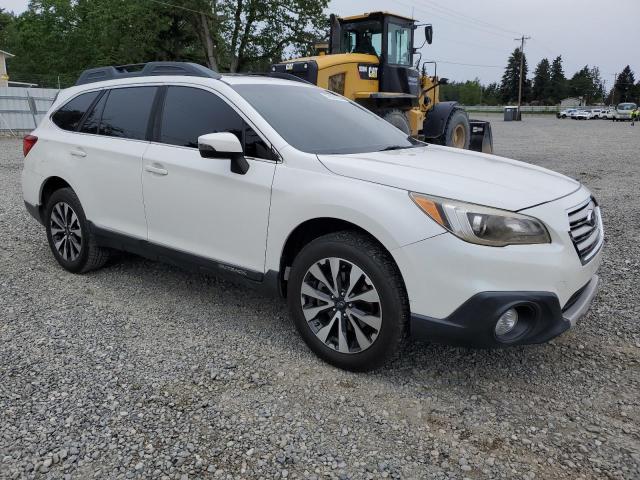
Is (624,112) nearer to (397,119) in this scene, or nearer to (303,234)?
(397,119)

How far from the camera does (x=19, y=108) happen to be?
20.2m

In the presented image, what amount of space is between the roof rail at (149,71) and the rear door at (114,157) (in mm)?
156

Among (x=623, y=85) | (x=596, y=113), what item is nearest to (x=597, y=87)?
(x=623, y=85)

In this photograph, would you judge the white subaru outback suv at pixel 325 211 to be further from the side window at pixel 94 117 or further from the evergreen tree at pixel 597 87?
the evergreen tree at pixel 597 87

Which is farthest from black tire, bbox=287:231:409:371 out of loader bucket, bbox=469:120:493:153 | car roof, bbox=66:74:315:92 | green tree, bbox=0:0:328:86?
green tree, bbox=0:0:328:86

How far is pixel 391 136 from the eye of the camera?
4.32 m

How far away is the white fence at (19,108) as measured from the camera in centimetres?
1989

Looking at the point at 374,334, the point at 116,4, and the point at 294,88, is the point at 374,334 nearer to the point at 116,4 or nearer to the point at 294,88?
the point at 294,88

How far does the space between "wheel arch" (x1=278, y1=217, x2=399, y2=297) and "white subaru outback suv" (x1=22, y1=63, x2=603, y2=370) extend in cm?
1

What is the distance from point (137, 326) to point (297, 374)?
1367 millimetres

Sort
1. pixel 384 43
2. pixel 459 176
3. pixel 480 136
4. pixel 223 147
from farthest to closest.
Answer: pixel 480 136 → pixel 384 43 → pixel 223 147 → pixel 459 176

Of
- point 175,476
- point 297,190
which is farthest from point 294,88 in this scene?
point 175,476

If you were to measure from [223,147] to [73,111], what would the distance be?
2.35m

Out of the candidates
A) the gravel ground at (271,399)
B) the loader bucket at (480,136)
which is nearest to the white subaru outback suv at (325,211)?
the gravel ground at (271,399)
